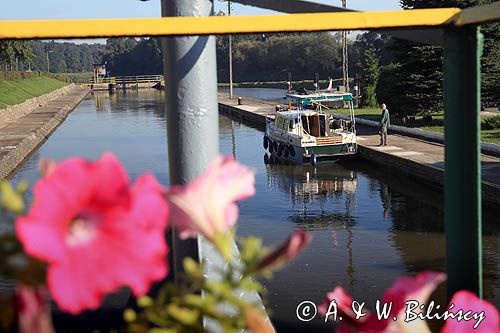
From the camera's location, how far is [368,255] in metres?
9.51

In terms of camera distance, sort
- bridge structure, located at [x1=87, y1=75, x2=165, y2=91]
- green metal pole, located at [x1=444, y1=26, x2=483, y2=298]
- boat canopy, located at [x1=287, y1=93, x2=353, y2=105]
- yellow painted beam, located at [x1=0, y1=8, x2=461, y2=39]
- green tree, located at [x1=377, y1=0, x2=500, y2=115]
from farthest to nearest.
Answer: bridge structure, located at [x1=87, y1=75, x2=165, y2=91] < green tree, located at [x1=377, y1=0, x2=500, y2=115] < boat canopy, located at [x1=287, y1=93, x2=353, y2=105] < green metal pole, located at [x1=444, y1=26, x2=483, y2=298] < yellow painted beam, located at [x1=0, y1=8, x2=461, y2=39]

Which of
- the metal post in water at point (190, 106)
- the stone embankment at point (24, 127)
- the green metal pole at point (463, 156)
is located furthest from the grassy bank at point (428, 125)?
the green metal pole at point (463, 156)

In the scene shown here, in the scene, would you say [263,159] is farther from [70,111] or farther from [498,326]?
[70,111]

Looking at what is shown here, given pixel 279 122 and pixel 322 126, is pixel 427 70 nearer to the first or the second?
pixel 322 126

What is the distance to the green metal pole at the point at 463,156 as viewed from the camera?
1506mm

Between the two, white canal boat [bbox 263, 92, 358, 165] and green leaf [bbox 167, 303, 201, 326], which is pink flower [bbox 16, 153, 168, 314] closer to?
green leaf [bbox 167, 303, 201, 326]

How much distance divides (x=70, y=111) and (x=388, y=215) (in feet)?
108

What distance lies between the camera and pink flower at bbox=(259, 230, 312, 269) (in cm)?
53

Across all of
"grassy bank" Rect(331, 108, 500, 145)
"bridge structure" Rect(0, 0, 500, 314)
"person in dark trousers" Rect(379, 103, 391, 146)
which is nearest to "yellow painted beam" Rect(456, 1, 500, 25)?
"bridge structure" Rect(0, 0, 500, 314)

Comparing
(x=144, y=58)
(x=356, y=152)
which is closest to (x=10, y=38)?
(x=356, y=152)

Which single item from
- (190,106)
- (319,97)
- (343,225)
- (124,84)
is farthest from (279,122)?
(124,84)

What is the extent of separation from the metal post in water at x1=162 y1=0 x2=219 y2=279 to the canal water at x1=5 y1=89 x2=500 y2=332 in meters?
→ 1.63

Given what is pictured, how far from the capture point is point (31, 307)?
490 millimetres

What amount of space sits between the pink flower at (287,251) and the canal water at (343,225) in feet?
11.8
